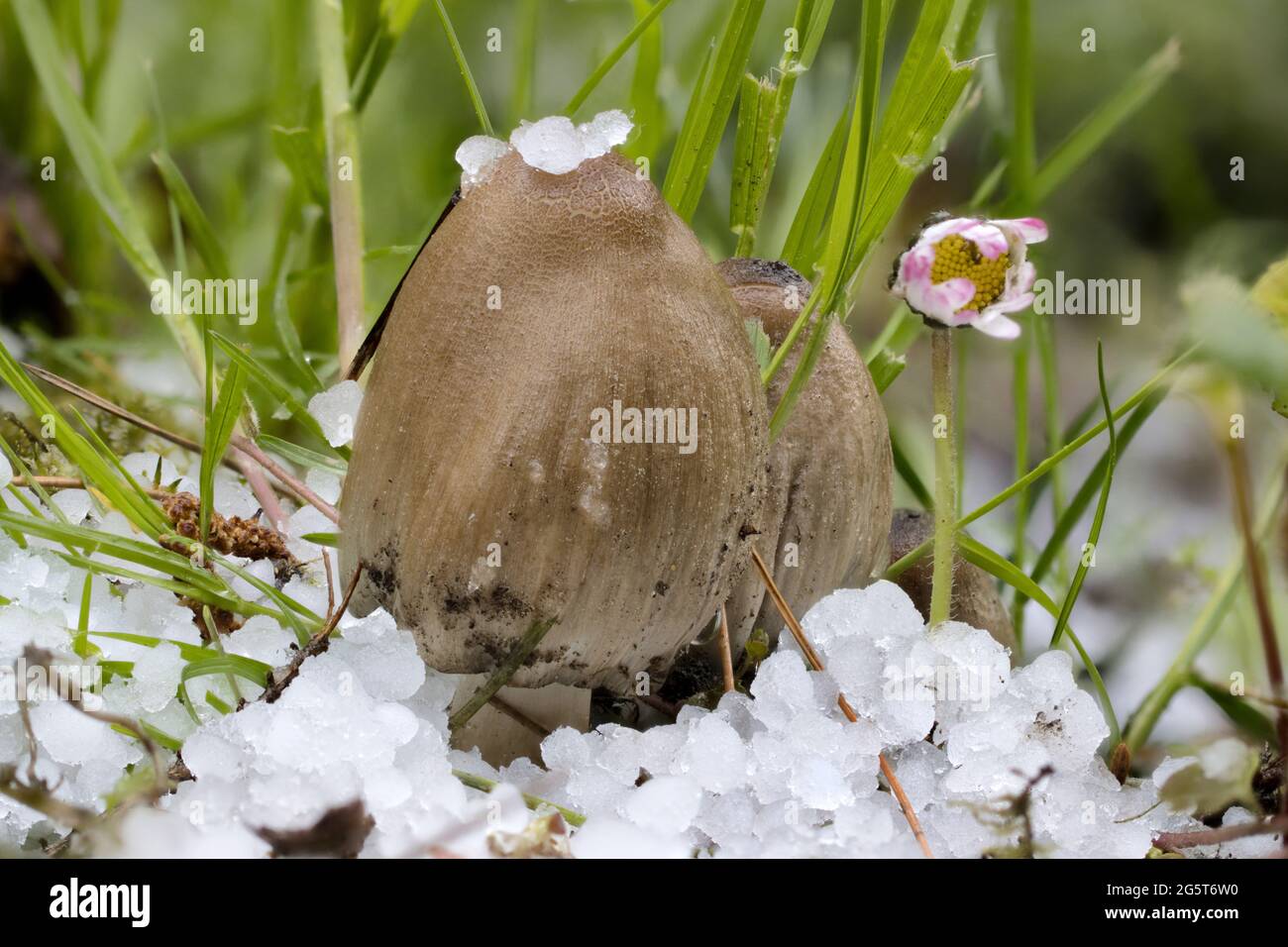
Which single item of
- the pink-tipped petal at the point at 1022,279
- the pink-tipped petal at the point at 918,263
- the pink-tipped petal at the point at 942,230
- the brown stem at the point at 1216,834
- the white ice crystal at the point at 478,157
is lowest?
the brown stem at the point at 1216,834

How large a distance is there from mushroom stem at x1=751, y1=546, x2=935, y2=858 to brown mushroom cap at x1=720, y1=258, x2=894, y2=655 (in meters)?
0.03

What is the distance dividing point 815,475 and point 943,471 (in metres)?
0.12

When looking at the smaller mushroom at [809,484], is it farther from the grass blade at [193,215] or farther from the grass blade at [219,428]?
the grass blade at [193,215]

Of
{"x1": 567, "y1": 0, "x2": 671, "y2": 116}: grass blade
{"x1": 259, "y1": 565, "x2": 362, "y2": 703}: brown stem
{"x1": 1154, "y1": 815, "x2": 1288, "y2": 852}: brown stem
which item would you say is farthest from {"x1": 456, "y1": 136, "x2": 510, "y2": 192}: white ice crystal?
{"x1": 1154, "y1": 815, "x2": 1288, "y2": 852}: brown stem

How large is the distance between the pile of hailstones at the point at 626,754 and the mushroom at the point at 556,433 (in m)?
0.09

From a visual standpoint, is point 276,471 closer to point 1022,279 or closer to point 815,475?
point 815,475

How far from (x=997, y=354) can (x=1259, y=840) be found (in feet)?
8.01

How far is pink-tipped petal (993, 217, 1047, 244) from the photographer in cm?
103

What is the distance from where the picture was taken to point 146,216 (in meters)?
2.52

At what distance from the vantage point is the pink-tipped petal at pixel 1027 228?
1026mm

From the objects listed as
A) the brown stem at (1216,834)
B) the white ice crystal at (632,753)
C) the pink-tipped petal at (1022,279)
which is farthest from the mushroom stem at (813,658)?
the pink-tipped petal at (1022,279)

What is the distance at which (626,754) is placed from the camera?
105cm

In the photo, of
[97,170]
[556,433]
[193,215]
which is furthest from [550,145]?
[97,170]
